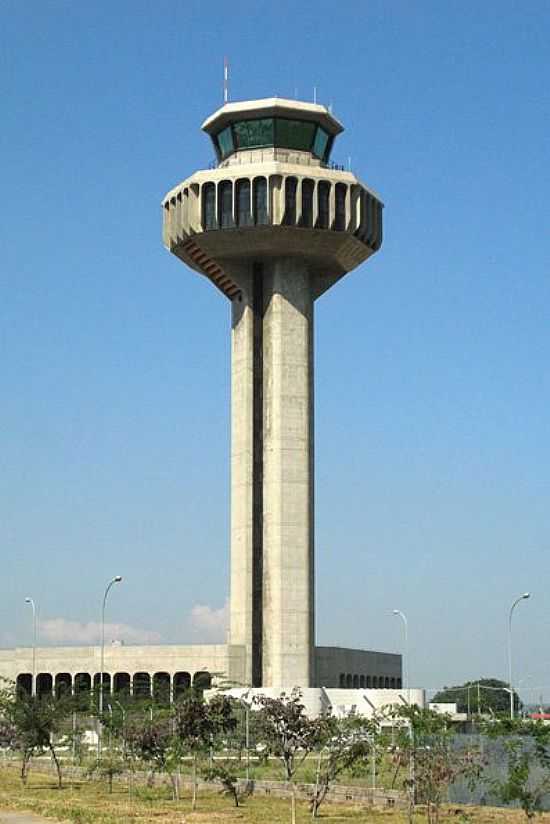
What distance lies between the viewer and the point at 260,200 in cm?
10000

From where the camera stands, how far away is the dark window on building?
100 m

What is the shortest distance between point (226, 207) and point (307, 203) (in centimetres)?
613

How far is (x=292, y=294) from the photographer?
103438 millimetres

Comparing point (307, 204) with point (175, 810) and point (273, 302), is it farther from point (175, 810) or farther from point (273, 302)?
point (175, 810)

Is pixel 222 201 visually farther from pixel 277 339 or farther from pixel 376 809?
pixel 376 809

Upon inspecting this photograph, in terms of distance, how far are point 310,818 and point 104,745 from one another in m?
41.0

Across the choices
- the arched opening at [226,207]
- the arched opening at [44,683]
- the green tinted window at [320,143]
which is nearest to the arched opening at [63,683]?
the arched opening at [44,683]

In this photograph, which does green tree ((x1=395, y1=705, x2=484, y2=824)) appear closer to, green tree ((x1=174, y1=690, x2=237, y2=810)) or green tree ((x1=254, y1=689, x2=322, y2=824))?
green tree ((x1=254, y1=689, x2=322, y2=824))

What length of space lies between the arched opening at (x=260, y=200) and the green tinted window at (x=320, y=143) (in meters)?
7.65

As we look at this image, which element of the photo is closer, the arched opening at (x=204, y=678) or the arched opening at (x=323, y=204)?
the arched opening at (x=204, y=678)

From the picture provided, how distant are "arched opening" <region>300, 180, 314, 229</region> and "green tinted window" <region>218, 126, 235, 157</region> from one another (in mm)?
8487

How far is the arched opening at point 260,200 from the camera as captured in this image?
99.7m

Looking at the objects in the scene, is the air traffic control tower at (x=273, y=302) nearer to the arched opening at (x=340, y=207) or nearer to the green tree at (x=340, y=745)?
the arched opening at (x=340, y=207)

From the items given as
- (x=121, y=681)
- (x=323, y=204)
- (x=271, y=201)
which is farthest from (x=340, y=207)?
(x=121, y=681)
